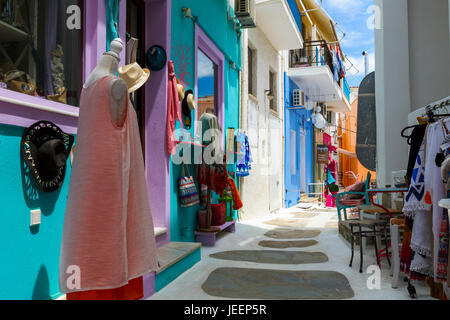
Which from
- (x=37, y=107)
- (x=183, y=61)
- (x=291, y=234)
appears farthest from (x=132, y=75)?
(x=291, y=234)

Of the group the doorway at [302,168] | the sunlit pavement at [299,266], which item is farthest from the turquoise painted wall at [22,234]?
the doorway at [302,168]

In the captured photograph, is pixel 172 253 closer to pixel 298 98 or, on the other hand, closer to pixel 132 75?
pixel 132 75

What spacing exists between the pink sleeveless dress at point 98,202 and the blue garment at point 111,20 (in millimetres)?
1306

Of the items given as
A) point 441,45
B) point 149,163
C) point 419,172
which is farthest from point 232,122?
point 419,172

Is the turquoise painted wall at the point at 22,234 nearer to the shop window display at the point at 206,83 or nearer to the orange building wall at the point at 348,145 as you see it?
the shop window display at the point at 206,83

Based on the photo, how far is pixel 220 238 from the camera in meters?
5.55

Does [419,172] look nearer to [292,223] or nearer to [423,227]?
[423,227]

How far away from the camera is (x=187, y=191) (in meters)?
4.55

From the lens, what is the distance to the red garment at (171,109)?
413 centimetres

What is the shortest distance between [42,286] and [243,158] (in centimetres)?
519

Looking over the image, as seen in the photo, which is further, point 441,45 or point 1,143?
point 441,45

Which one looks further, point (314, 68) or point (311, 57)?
point (311, 57)
